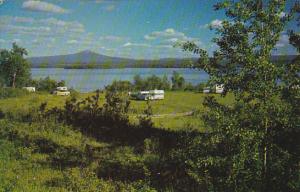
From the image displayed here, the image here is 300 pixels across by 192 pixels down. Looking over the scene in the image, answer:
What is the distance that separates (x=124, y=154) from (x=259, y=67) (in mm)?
9958

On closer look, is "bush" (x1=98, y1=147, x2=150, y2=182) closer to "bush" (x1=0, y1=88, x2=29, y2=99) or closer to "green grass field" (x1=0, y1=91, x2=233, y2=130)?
"green grass field" (x1=0, y1=91, x2=233, y2=130)

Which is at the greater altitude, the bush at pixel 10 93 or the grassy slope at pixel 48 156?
the grassy slope at pixel 48 156

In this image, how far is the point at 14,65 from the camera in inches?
3880

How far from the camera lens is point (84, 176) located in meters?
15.1

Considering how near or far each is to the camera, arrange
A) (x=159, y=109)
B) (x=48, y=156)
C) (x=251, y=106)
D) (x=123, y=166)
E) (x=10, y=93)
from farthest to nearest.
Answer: (x=10, y=93)
(x=159, y=109)
(x=48, y=156)
(x=123, y=166)
(x=251, y=106)

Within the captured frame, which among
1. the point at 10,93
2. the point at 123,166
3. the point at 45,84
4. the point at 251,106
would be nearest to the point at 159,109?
the point at 10,93

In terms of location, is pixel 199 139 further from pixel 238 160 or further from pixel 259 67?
pixel 259 67

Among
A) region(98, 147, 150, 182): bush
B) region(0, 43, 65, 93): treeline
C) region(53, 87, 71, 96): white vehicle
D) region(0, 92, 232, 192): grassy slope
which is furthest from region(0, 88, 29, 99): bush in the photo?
region(98, 147, 150, 182): bush

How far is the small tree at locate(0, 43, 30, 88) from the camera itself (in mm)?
98625

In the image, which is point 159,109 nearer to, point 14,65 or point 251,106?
point 251,106

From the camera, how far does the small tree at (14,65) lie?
98625 mm

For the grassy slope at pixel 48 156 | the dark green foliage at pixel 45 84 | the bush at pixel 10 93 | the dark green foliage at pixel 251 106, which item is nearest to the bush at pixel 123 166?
the grassy slope at pixel 48 156

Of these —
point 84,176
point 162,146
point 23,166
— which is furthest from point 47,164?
point 162,146

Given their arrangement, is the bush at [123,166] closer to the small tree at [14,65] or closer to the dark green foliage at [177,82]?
the small tree at [14,65]
